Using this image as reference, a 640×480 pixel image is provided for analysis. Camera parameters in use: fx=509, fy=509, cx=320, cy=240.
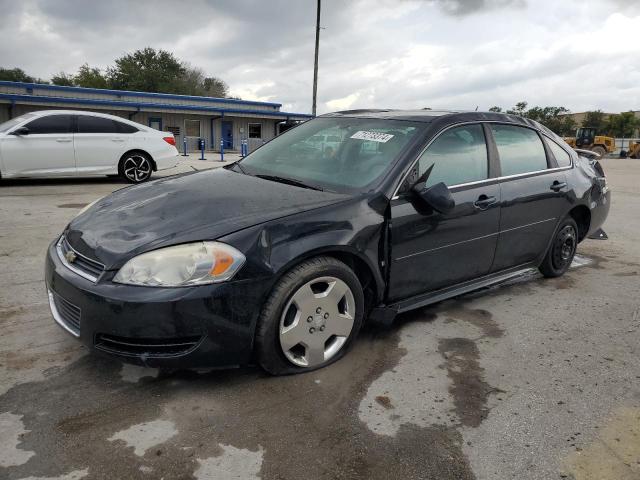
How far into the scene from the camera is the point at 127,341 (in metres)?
2.40

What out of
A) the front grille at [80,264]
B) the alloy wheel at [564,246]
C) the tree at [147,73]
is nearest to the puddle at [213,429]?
the front grille at [80,264]

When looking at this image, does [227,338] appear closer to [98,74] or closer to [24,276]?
[24,276]

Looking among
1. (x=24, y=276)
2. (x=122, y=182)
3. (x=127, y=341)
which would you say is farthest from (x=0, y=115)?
(x=127, y=341)

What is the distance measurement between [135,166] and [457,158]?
331 inches

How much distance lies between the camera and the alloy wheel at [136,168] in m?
10.2

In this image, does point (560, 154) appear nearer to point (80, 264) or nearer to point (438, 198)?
point (438, 198)

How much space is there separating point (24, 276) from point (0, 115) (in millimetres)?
25004

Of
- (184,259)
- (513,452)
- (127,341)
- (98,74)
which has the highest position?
(98,74)

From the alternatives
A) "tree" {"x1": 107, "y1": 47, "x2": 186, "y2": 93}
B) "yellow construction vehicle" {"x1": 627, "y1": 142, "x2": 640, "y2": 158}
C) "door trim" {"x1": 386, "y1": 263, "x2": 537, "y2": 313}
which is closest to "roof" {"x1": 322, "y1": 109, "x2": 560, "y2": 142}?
"door trim" {"x1": 386, "y1": 263, "x2": 537, "y2": 313}

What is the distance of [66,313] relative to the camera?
2.60m

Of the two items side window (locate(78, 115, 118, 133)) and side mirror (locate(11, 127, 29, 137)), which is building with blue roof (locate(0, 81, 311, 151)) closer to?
side window (locate(78, 115, 118, 133))

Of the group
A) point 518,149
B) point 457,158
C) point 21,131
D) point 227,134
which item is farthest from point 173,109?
point 457,158

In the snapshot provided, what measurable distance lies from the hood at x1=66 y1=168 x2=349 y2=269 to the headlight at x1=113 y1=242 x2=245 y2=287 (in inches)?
1.9

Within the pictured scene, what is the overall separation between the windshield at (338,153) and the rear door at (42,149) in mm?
7068
